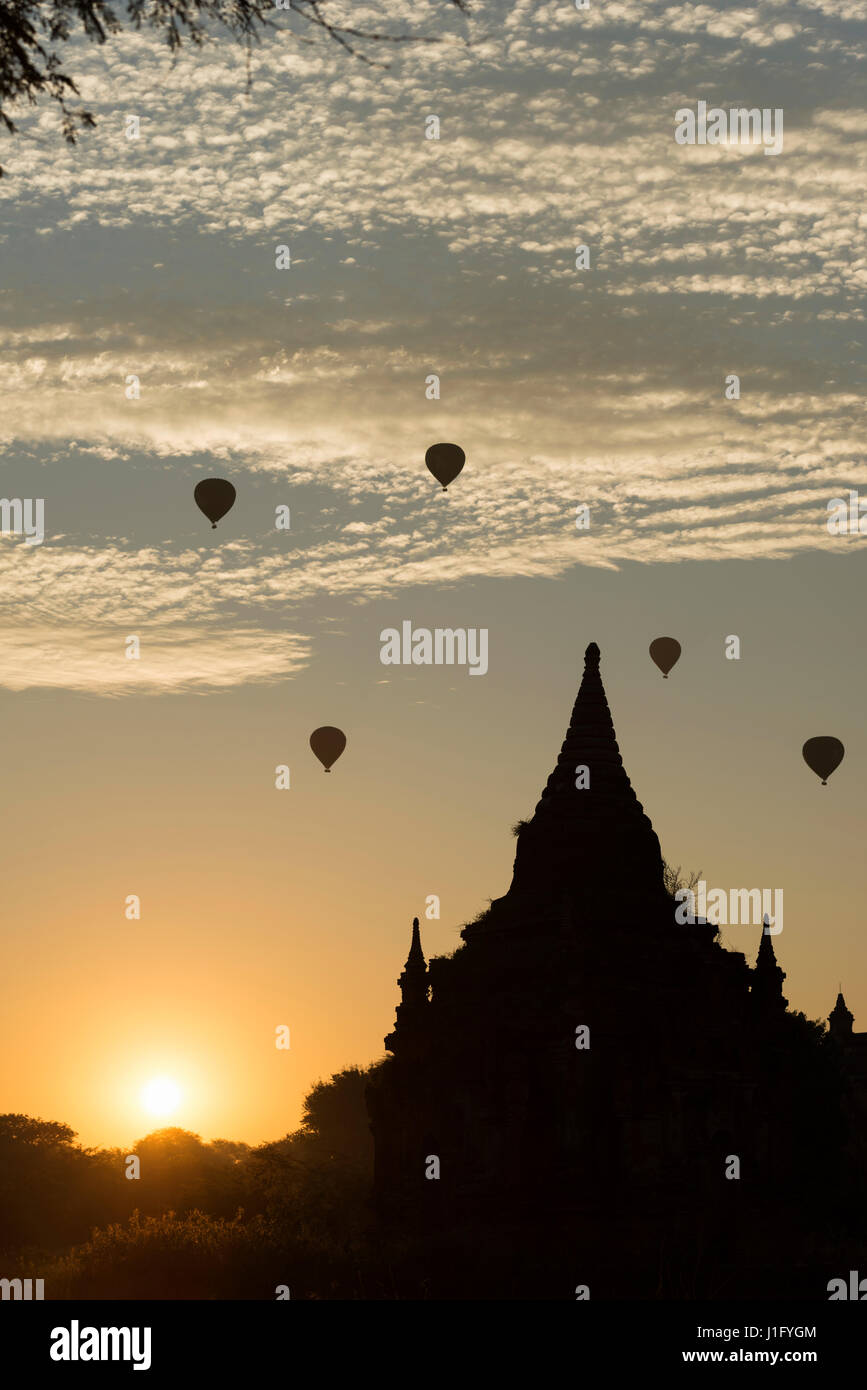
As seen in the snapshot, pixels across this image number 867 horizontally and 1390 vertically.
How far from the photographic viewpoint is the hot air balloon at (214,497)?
43.4 meters

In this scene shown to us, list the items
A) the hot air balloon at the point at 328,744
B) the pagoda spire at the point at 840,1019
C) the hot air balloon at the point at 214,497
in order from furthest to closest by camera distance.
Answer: the pagoda spire at the point at 840,1019 < the hot air balloon at the point at 328,744 < the hot air balloon at the point at 214,497

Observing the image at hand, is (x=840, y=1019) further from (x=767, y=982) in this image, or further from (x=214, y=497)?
(x=214, y=497)

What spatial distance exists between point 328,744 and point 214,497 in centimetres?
1267

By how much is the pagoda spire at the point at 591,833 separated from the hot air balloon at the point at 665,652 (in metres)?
2.17

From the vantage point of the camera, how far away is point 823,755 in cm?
5591

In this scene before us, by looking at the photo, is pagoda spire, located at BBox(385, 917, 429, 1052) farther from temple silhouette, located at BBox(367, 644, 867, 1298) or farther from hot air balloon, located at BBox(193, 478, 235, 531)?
hot air balloon, located at BBox(193, 478, 235, 531)

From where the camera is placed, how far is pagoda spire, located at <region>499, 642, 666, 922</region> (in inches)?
2050

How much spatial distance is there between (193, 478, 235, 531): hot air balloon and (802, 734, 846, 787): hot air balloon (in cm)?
2104

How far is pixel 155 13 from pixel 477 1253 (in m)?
34.2

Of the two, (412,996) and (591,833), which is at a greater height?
(591,833)

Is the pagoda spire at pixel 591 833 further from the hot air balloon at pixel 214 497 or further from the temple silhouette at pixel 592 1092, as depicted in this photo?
the hot air balloon at pixel 214 497

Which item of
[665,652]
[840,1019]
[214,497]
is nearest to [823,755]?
[665,652]

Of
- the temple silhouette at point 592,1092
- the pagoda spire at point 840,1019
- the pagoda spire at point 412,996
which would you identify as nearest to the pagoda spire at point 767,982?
the temple silhouette at point 592,1092
